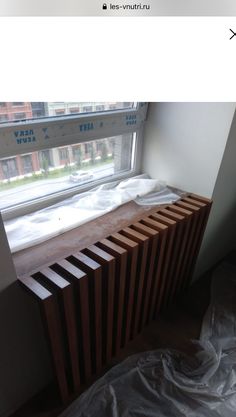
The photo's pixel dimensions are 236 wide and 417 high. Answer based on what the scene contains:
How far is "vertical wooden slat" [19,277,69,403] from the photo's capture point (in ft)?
2.46

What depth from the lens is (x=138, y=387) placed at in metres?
1.08

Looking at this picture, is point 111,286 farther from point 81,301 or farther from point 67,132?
point 67,132

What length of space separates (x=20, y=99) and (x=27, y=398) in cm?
120

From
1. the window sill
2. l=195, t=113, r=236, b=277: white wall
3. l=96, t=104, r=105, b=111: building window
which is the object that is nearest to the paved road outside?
the window sill

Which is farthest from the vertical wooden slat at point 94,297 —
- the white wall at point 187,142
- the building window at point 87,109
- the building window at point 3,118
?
the white wall at point 187,142

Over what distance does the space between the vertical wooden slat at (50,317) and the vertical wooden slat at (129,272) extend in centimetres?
33

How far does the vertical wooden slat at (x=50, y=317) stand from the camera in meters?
0.75

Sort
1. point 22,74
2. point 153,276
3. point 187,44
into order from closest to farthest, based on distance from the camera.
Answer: point 22,74, point 187,44, point 153,276

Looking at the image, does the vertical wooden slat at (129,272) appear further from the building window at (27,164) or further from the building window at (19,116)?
the building window at (19,116)

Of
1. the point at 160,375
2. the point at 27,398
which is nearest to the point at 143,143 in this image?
the point at 160,375

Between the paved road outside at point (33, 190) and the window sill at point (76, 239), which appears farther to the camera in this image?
the paved road outside at point (33, 190)

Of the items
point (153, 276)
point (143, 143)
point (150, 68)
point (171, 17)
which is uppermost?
point (171, 17)

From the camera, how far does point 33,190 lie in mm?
1181

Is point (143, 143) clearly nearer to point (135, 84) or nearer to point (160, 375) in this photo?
point (135, 84)
